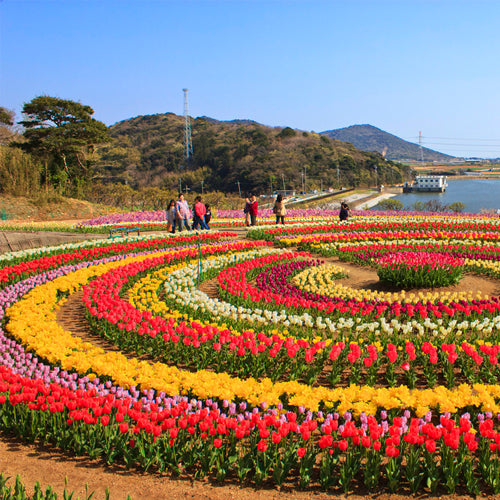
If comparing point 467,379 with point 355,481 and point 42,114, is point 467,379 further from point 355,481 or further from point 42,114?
point 42,114

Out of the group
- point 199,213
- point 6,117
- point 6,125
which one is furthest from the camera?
point 6,125

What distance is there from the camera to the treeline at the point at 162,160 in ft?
140

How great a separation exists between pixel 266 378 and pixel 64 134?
143 feet

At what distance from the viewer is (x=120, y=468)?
4312 mm

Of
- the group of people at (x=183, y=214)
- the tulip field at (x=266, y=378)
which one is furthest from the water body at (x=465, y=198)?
the tulip field at (x=266, y=378)

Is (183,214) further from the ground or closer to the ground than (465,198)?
further from the ground

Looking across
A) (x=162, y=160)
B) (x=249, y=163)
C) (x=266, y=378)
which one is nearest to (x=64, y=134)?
(x=266, y=378)

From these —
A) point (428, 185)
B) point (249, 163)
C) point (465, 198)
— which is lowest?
point (465, 198)

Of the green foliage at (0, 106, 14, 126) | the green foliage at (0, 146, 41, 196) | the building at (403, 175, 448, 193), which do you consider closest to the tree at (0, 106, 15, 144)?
the green foliage at (0, 106, 14, 126)

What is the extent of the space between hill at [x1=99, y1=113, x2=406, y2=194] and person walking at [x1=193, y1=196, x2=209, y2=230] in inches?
→ 3227

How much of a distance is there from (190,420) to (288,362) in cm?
209

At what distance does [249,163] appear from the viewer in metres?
114

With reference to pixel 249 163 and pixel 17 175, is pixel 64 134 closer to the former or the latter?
pixel 17 175

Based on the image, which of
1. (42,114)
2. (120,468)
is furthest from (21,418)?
(42,114)
